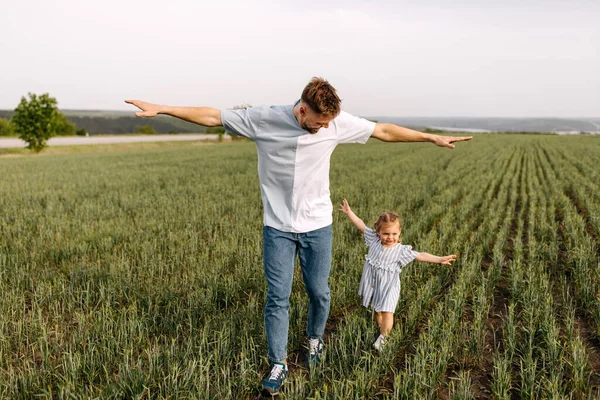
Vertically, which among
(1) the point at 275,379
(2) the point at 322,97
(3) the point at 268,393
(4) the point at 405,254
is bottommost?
(3) the point at 268,393

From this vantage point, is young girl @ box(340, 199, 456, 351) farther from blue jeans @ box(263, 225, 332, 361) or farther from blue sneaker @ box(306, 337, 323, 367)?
blue jeans @ box(263, 225, 332, 361)

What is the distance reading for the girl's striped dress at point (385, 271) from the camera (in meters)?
3.49

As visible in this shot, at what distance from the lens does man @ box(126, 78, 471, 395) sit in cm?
275

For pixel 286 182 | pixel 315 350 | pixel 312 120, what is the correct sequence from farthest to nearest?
pixel 315 350 < pixel 286 182 < pixel 312 120

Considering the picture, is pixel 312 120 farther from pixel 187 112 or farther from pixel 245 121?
pixel 187 112

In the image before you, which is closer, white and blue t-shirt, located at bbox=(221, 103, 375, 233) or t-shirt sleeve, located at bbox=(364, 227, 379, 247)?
white and blue t-shirt, located at bbox=(221, 103, 375, 233)

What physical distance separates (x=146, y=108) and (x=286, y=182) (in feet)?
3.32

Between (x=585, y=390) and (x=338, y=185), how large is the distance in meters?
10.6

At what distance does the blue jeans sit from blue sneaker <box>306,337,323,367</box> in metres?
0.28

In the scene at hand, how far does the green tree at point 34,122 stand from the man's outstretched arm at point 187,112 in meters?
43.4

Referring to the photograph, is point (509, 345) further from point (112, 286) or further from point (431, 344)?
point (112, 286)

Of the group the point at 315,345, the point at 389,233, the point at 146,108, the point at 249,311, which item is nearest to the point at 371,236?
the point at 389,233

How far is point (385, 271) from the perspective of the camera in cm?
354

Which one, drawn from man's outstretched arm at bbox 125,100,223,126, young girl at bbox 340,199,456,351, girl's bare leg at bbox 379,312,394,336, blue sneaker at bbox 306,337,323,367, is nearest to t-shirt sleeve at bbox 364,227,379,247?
young girl at bbox 340,199,456,351
